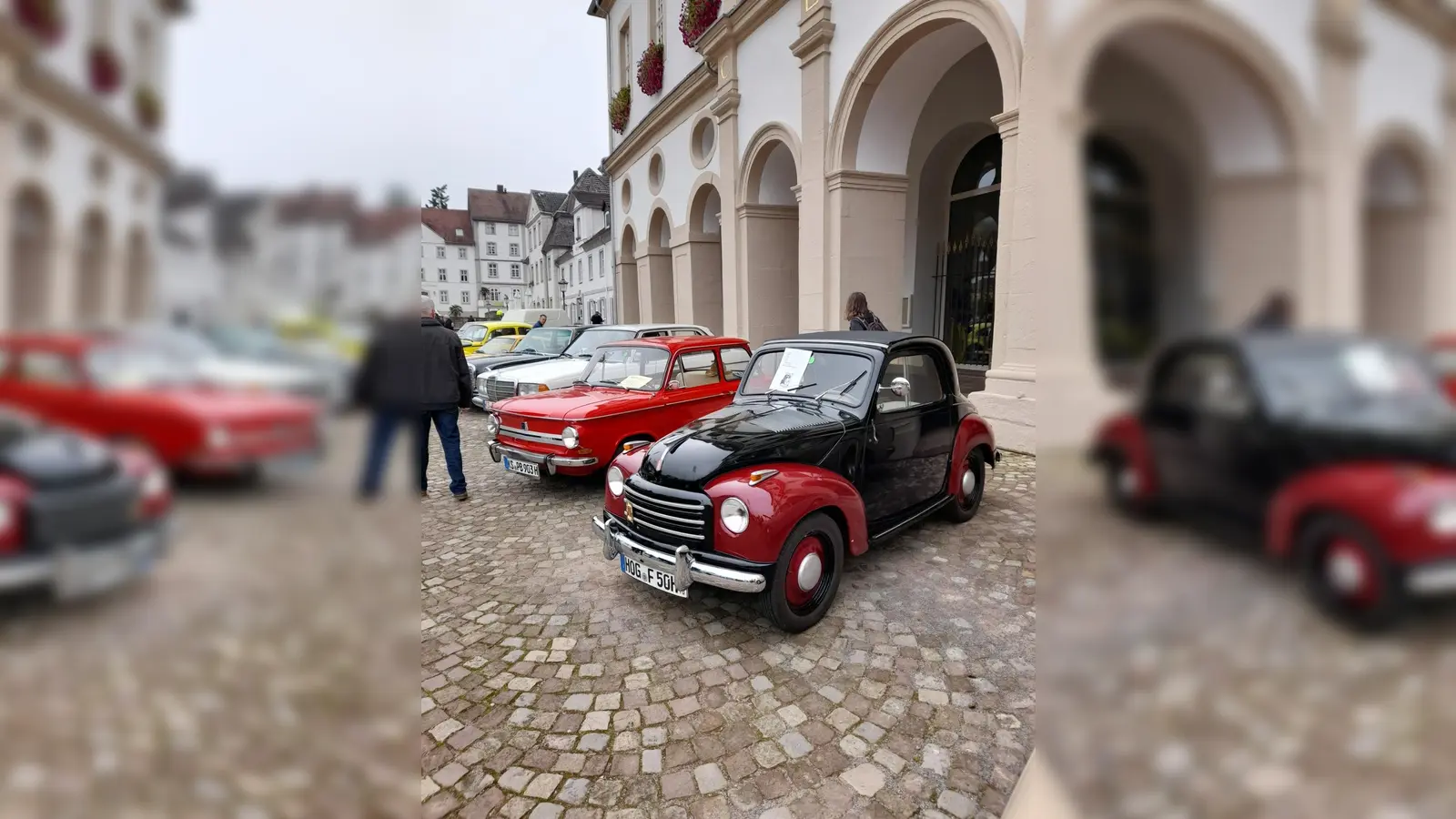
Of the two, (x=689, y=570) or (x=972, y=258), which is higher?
(x=972, y=258)

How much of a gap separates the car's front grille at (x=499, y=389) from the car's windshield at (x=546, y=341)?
284 cm

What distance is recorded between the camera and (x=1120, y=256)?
2.17 ft

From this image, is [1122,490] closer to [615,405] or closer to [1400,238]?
[1400,238]

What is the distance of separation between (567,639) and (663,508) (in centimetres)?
85

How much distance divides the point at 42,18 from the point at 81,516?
0.47 m

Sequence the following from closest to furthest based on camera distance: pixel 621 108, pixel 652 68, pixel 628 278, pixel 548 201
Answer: pixel 652 68, pixel 621 108, pixel 628 278, pixel 548 201

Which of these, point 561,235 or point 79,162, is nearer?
point 79,162

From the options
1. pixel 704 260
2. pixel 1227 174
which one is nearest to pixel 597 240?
pixel 704 260

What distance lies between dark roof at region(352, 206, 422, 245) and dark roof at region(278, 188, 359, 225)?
0.02m

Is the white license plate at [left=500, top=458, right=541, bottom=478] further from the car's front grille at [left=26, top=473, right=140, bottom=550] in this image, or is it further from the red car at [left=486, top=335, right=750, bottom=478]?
the car's front grille at [left=26, top=473, right=140, bottom=550]

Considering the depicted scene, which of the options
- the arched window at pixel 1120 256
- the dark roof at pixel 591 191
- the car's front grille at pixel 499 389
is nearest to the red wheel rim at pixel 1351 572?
the arched window at pixel 1120 256

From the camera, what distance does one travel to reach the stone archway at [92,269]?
2.01 ft

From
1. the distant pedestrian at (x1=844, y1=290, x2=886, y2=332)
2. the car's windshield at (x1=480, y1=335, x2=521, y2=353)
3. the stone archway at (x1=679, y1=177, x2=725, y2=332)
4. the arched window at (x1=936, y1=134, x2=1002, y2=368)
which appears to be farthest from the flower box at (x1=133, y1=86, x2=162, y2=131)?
the stone archway at (x1=679, y1=177, x2=725, y2=332)

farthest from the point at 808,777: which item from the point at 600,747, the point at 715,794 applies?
the point at 600,747
